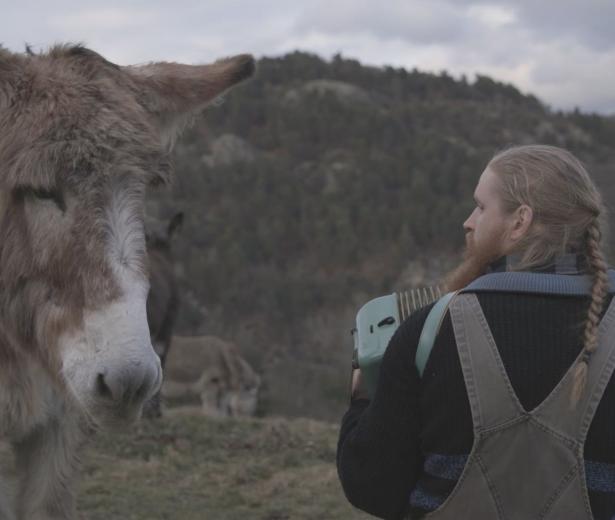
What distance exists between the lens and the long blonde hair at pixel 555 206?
2.61m

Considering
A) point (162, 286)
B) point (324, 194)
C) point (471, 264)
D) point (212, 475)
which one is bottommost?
point (212, 475)

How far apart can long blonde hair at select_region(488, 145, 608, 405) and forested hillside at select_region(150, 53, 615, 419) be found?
21.8 meters

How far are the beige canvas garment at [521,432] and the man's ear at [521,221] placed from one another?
28 centimetres

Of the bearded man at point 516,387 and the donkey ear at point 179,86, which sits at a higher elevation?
the donkey ear at point 179,86

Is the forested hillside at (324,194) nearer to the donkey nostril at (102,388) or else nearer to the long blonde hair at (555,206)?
the long blonde hair at (555,206)

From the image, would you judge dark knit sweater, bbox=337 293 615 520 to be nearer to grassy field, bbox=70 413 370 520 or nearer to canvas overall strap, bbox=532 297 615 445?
canvas overall strap, bbox=532 297 615 445

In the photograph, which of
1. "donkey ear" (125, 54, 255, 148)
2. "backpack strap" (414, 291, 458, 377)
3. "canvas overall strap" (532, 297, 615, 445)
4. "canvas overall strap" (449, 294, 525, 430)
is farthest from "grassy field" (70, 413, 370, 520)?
"canvas overall strap" (532, 297, 615, 445)

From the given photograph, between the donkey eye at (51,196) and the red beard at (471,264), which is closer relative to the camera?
the donkey eye at (51,196)

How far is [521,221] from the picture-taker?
2664 mm

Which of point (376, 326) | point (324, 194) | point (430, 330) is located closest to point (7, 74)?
point (376, 326)

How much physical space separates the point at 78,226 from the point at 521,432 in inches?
51.9

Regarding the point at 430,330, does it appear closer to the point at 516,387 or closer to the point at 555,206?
the point at 516,387

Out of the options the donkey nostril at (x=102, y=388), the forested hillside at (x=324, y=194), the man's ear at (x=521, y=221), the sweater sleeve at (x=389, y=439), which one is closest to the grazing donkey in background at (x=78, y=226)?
the donkey nostril at (x=102, y=388)

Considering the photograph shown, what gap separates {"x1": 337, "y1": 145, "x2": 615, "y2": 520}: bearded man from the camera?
2.47 metres
